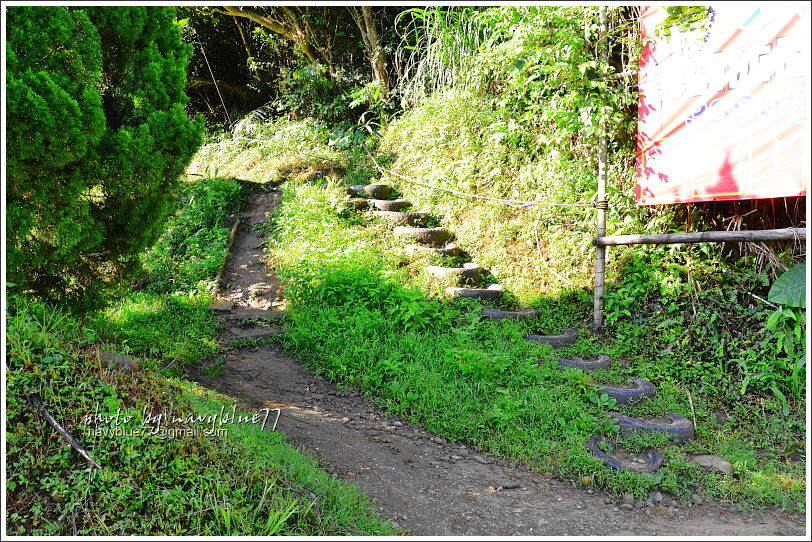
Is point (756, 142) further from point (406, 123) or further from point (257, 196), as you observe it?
point (257, 196)

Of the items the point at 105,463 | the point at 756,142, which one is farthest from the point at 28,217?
the point at 756,142

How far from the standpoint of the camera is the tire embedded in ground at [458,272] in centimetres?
630

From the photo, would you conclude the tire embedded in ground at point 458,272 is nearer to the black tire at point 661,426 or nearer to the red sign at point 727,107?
the red sign at point 727,107

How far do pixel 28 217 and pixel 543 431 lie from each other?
144 inches

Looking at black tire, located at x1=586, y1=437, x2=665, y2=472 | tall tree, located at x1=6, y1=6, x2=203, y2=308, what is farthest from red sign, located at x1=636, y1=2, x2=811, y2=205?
tall tree, located at x1=6, y1=6, x2=203, y2=308

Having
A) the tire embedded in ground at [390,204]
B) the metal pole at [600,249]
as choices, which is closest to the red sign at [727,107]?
the metal pole at [600,249]

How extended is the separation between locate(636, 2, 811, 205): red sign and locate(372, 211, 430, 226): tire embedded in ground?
3.12 m

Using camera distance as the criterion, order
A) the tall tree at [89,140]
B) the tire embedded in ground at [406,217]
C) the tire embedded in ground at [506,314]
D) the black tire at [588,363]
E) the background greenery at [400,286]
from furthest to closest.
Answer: the tire embedded in ground at [406,217]
the tire embedded in ground at [506,314]
the black tire at [588,363]
the tall tree at [89,140]
the background greenery at [400,286]

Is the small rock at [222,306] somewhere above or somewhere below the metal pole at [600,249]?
below

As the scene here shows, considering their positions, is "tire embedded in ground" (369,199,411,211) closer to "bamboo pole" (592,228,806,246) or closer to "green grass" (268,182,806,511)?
"green grass" (268,182,806,511)

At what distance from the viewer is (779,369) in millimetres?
4664

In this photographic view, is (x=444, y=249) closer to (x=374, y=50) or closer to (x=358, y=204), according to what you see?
(x=358, y=204)

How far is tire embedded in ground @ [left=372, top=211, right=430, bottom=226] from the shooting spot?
7.59 metres

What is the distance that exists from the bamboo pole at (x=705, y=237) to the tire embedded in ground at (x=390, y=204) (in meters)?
3.14
